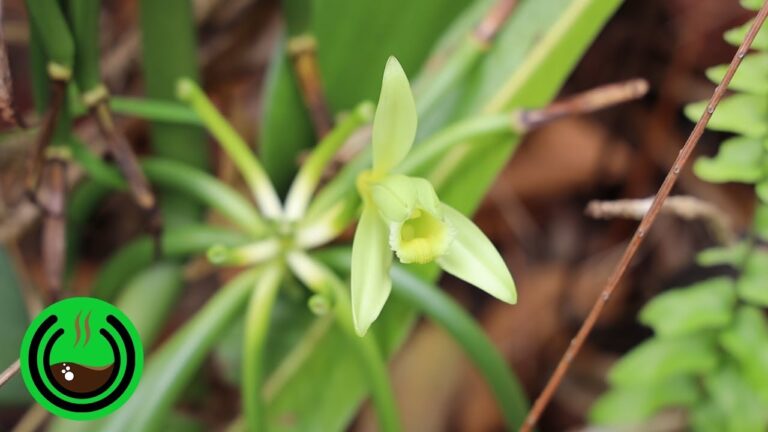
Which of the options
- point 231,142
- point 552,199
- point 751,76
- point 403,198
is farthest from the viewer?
point 552,199

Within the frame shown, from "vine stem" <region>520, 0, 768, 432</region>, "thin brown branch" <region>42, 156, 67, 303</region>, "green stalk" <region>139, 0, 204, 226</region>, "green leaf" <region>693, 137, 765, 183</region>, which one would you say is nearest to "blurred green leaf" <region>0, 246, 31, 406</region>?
"thin brown branch" <region>42, 156, 67, 303</region>

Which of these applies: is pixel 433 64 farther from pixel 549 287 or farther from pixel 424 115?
pixel 549 287

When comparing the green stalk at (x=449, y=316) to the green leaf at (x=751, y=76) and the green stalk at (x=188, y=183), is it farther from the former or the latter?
the green leaf at (x=751, y=76)

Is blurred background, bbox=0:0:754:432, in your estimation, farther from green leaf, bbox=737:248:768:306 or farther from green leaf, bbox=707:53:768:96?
green leaf, bbox=707:53:768:96

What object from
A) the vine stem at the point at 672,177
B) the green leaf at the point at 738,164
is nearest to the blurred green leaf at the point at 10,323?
the vine stem at the point at 672,177

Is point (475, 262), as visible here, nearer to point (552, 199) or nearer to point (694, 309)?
point (694, 309)

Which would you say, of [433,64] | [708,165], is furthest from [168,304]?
[708,165]

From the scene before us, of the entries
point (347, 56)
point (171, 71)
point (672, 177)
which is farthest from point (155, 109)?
point (672, 177)

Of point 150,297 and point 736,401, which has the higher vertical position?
point 150,297
